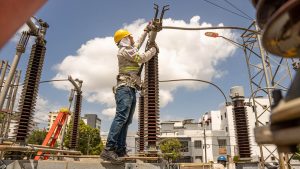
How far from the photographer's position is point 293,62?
1442 cm

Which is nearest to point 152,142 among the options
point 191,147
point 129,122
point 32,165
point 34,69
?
point 129,122

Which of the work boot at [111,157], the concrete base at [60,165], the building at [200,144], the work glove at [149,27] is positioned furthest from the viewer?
the building at [200,144]

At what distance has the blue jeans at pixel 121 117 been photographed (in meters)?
4.80

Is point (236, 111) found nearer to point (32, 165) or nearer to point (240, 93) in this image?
point (240, 93)

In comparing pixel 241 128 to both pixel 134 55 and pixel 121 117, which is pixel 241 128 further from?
pixel 121 117

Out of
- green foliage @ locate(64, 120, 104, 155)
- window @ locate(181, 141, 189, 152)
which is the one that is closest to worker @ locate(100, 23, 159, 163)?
green foliage @ locate(64, 120, 104, 155)

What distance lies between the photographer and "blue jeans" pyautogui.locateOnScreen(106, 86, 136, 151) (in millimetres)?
4801

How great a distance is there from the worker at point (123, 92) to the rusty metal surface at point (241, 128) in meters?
6.08

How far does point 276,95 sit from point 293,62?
1510 centimetres

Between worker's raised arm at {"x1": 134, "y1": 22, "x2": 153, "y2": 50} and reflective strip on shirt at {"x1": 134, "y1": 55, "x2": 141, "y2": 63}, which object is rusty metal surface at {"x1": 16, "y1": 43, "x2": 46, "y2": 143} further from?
reflective strip on shirt at {"x1": 134, "y1": 55, "x2": 141, "y2": 63}

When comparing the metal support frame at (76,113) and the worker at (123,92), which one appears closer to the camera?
the worker at (123,92)

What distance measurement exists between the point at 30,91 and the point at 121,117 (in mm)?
4192

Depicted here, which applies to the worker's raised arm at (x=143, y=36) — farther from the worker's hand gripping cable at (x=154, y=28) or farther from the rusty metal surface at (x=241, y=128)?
the rusty metal surface at (x=241, y=128)

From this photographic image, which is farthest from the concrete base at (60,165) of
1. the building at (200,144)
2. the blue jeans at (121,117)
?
the building at (200,144)
